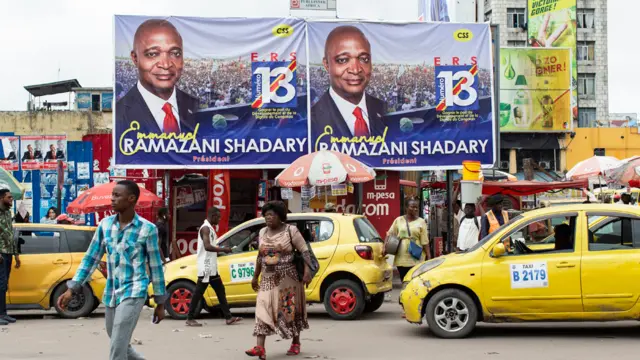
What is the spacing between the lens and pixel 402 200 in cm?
2592

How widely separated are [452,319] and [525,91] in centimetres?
4213

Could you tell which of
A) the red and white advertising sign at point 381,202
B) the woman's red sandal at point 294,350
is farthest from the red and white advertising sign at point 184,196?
the woman's red sandal at point 294,350

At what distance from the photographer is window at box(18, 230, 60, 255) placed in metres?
13.7

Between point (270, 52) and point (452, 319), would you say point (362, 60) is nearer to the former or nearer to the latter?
point (270, 52)

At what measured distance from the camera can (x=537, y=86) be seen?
50219mm

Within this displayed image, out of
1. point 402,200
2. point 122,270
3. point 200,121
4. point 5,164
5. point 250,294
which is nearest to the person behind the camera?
point 122,270

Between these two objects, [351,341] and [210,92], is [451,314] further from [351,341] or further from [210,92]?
[210,92]

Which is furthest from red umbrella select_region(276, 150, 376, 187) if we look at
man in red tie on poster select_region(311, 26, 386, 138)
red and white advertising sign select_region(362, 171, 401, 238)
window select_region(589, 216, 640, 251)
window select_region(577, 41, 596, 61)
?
window select_region(577, 41, 596, 61)

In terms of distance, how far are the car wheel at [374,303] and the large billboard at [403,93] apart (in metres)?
7.32

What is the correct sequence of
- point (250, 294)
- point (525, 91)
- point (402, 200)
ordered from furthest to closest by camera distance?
point (525, 91)
point (402, 200)
point (250, 294)

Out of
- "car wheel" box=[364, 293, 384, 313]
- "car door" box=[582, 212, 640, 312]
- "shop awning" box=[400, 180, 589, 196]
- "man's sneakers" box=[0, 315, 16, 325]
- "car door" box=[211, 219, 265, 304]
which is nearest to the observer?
"car door" box=[582, 212, 640, 312]

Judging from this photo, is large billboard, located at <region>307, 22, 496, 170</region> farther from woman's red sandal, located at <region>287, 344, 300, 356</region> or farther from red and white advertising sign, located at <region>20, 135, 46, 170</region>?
red and white advertising sign, located at <region>20, 135, 46, 170</region>

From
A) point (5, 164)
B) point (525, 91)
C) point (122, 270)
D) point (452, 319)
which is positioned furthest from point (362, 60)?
point (525, 91)

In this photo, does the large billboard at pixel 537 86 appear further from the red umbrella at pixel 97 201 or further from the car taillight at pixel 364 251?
the car taillight at pixel 364 251
